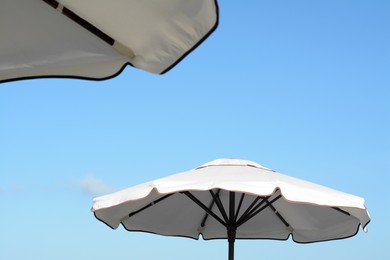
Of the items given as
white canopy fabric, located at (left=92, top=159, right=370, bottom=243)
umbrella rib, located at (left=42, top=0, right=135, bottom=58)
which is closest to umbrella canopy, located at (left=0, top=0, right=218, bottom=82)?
umbrella rib, located at (left=42, top=0, right=135, bottom=58)

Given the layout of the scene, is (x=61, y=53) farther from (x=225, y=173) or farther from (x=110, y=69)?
(x=225, y=173)

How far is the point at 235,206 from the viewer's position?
7633mm

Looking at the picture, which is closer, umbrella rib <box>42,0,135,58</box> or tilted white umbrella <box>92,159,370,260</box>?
umbrella rib <box>42,0,135,58</box>

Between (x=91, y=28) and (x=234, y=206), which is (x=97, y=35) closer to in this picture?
(x=91, y=28)

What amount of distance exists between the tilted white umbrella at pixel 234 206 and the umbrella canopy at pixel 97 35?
236cm

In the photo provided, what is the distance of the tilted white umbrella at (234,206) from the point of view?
16.8 ft

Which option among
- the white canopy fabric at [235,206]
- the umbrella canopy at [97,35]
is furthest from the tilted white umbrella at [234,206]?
the umbrella canopy at [97,35]

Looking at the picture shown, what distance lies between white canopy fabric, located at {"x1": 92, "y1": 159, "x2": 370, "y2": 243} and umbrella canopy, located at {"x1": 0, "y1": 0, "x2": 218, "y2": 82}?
2.36 metres

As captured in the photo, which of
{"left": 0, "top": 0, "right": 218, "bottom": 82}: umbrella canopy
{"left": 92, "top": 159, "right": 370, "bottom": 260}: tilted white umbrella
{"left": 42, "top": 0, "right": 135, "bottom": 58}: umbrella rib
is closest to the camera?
{"left": 0, "top": 0, "right": 218, "bottom": 82}: umbrella canopy

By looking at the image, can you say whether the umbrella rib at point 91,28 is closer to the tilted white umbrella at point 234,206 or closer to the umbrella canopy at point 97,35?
the umbrella canopy at point 97,35

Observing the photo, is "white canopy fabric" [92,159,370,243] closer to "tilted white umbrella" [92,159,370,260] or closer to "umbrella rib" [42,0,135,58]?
"tilted white umbrella" [92,159,370,260]

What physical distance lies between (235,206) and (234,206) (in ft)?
3.04

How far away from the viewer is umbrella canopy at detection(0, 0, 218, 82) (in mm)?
2375

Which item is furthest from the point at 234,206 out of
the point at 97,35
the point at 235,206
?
the point at 97,35
